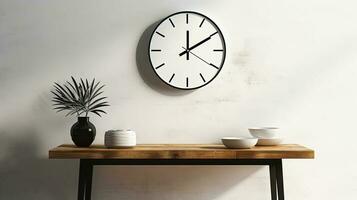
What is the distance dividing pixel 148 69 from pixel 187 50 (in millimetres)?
256

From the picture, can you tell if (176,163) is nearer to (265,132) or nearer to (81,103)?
(265,132)

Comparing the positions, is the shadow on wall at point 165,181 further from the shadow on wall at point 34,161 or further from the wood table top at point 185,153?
the wood table top at point 185,153

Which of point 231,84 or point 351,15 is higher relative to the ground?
point 351,15

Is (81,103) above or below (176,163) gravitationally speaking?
above

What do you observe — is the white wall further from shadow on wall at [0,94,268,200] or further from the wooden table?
the wooden table

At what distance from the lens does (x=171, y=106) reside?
292cm

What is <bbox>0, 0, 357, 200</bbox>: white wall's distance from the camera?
2.89 meters

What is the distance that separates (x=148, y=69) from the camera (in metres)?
2.92

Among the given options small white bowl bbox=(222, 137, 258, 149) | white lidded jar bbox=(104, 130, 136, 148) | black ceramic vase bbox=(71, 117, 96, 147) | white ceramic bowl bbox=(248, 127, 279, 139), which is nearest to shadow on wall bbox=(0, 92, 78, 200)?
black ceramic vase bbox=(71, 117, 96, 147)

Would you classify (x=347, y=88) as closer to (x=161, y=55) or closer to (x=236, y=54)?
(x=236, y=54)

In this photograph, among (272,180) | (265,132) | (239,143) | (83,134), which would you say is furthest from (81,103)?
(272,180)

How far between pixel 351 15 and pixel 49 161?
1.97 m

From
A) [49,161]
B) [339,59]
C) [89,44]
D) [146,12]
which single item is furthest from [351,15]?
[49,161]

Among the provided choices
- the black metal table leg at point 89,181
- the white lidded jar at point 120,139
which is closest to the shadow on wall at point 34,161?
the black metal table leg at point 89,181
